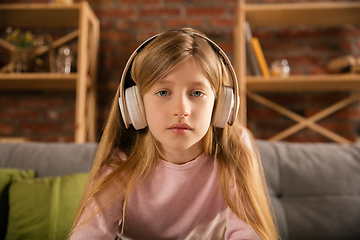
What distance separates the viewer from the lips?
60 cm

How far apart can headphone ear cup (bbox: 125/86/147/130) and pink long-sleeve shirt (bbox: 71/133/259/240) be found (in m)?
0.16

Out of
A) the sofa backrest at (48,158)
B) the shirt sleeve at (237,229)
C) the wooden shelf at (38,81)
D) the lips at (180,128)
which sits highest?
the wooden shelf at (38,81)

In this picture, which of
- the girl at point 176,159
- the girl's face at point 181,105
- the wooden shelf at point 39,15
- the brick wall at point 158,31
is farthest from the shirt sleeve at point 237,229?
the wooden shelf at point 39,15

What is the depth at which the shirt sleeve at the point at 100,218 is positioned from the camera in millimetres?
640

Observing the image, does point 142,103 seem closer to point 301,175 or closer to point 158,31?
point 301,175

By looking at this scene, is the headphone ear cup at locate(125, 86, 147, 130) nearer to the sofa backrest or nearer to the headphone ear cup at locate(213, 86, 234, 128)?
the headphone ear cup at locate(213, 86, 234, 128)

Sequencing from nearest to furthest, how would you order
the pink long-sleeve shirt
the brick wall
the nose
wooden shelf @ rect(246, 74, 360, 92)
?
the nose < the pink long-sleeve shirt < wooden shelf @ rect(246, 74, 360, 92) < the brick wall

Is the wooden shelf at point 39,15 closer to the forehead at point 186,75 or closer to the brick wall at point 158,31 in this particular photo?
the brick wall at point 158,31

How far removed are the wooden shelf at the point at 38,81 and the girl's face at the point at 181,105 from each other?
1269mm

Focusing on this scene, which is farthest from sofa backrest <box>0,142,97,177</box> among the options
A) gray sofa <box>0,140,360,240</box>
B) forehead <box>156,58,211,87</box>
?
forehead <box>156,58,211,87</box>

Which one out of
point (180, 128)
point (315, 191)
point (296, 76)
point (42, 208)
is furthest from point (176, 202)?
point (296, 76)

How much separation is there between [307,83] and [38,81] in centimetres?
162

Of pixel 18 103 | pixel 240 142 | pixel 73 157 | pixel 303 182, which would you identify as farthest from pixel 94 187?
pixel 18 103

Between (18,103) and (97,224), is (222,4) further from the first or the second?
(97,224)
